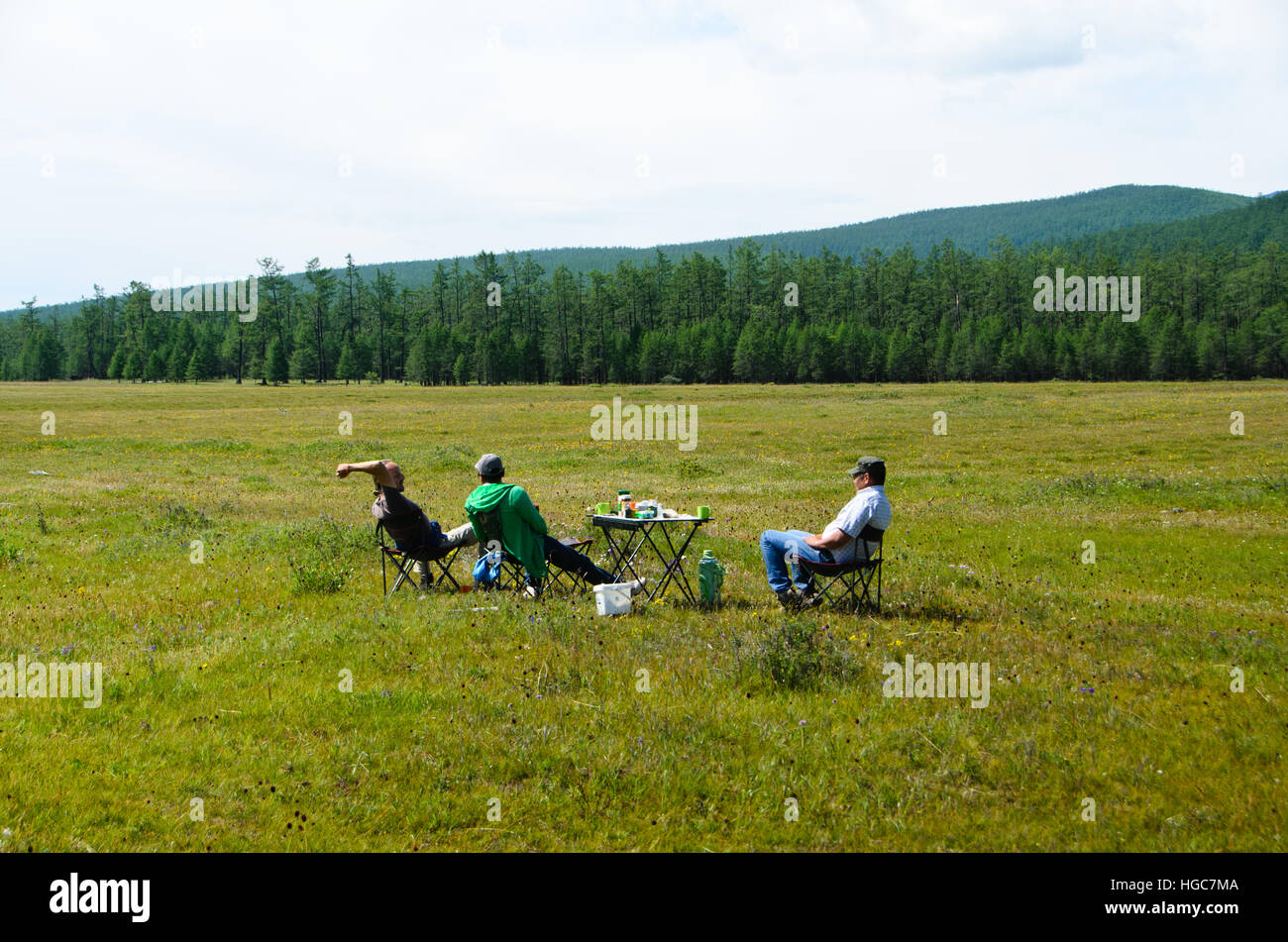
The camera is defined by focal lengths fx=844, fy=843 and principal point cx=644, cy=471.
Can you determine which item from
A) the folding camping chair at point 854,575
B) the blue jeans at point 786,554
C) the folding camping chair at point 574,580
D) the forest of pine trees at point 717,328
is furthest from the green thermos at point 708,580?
the forest of pine trees at point 717,328

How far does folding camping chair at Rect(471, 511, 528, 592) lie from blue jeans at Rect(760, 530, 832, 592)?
2.93 metres

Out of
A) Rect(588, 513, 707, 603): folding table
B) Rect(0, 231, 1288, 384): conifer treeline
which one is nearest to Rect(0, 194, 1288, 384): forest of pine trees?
Rect(0, 231, 1288, 384): conifer treeline

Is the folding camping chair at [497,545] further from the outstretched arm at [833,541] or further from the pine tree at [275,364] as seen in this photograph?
the pine tree at [275,364]

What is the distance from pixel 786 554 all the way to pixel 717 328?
381 feet

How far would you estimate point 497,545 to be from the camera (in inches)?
404

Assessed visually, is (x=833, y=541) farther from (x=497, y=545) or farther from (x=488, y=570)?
(x=488, y=570)

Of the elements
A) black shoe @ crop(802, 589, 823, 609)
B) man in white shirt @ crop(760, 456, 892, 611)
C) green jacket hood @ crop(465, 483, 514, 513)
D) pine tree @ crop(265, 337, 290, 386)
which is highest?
pine tree @ crop(265, 337, 290, 386)

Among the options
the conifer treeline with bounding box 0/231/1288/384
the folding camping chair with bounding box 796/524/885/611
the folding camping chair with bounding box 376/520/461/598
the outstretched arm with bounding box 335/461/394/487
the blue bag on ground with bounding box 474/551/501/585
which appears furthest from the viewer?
the conifer treeline with bounding box 0/231/1288/384

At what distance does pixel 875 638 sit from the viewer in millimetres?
8703

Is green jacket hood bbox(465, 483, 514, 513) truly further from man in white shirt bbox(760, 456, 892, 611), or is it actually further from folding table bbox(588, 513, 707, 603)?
man in white shirt bbox(760, 456, 892, 611)

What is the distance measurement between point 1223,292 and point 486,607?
157m

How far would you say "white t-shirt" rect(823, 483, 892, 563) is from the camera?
30.9 ft
